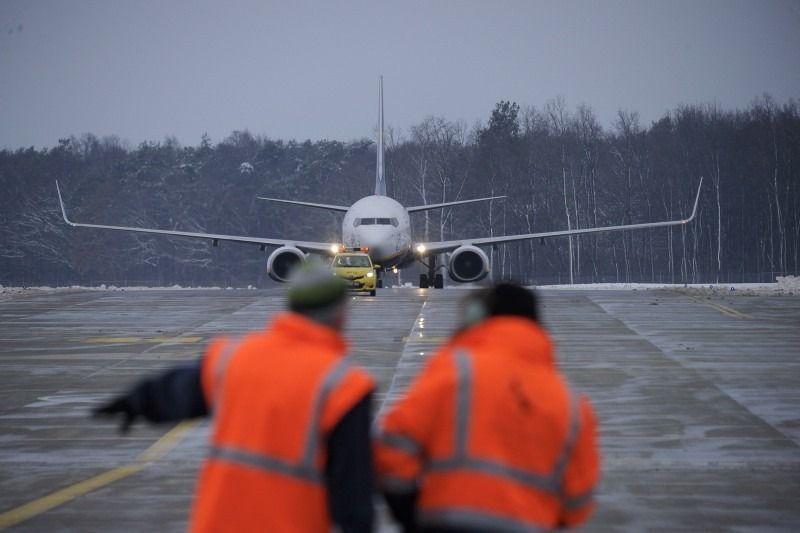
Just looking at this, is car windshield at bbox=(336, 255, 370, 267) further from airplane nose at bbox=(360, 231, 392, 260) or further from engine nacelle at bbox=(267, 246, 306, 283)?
engine nacelle at bbox=(267, 246, 306, 283)

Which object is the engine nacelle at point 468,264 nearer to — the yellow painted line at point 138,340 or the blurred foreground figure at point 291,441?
the yellow painted line at point 138,340

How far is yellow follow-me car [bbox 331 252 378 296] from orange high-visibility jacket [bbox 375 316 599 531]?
117 ft

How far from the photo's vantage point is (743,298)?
3850 cm

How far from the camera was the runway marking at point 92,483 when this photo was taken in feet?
29.4

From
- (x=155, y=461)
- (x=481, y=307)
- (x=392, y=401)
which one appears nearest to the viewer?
(x=481, y=307)

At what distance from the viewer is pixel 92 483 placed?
10.3 m

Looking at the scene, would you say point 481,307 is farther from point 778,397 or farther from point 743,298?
point 743,298

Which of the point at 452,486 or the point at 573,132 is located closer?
the point at 452,486

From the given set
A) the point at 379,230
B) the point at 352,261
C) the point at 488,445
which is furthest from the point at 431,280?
the point at 488,445

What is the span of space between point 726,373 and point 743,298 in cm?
2139

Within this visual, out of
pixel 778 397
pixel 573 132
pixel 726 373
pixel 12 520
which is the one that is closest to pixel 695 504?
pixel 12 520

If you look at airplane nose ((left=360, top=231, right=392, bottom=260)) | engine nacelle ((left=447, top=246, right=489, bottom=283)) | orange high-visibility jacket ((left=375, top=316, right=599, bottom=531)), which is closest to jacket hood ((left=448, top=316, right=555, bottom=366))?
orange high-visibility jacket ((left=375, top=316, right=599, bottom=531))

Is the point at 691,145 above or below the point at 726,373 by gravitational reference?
above

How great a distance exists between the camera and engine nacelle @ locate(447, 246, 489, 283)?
46312 mm
